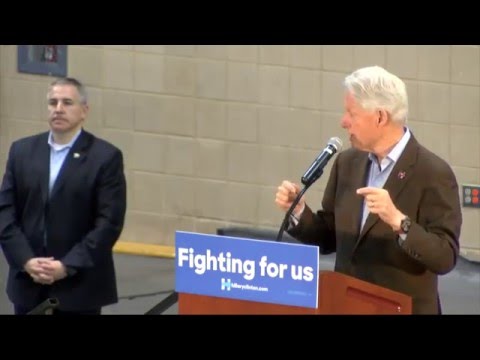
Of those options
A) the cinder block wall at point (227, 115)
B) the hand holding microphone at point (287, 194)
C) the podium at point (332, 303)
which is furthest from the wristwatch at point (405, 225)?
the cinder block wall at point (227, 115)

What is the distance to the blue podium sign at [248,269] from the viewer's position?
14.3 ft

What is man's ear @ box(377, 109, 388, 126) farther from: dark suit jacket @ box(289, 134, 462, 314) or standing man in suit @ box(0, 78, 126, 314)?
standing man in suit @ box(0, 78, 126, 314)

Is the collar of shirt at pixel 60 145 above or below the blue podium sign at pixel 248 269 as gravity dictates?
above

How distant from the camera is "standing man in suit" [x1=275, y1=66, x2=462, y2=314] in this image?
4824 millimetres

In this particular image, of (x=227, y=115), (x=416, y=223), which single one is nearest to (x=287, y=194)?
(x=416, y=223)

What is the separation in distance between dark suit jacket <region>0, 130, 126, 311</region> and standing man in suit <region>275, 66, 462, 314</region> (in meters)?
1.61

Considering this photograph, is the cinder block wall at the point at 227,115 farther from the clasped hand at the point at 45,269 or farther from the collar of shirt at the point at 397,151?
the collar of shirt at the point at 397,151

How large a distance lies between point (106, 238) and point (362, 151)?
1740 mm

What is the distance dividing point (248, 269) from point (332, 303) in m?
0.35

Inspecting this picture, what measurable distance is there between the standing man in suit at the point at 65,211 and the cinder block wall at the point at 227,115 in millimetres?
2848

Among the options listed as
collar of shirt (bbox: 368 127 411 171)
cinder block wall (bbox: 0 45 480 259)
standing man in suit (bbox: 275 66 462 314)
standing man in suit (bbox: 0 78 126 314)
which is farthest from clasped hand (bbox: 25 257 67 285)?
cinder block wall (bbox: 0 45 480 259)

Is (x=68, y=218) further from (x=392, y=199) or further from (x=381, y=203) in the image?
(x=381, y=203)

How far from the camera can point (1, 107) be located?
9.88 metres
